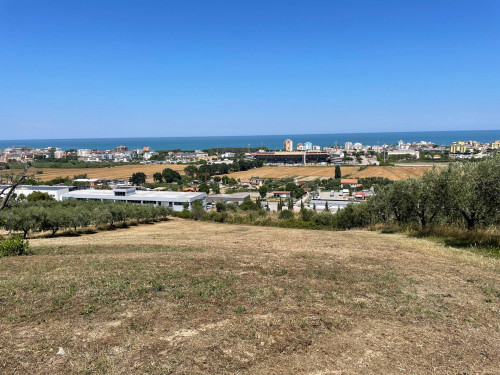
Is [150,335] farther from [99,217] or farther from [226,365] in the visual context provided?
[99,217]

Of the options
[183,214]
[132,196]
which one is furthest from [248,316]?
[132,196]

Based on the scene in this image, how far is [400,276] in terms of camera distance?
40.7ft

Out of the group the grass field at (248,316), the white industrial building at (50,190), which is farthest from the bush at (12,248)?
the white industrial building at (50,190)

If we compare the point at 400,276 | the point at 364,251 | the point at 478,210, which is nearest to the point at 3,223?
the point at 364,251

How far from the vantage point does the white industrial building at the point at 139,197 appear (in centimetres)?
5975

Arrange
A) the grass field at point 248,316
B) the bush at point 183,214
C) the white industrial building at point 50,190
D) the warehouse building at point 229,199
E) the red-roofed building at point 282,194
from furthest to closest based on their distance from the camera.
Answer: the red-roofed building at point 282,194 → the warehouse building at point 229,199 → the white industrial building at point 50,190 → the bush at point 183,214 → the grass field at point 248,316

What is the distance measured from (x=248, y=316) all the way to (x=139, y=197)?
57161 mm

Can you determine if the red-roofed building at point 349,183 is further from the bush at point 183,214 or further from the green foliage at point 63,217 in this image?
Result: the green foliage at point 63,217

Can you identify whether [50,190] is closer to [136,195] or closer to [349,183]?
→ [136,195]

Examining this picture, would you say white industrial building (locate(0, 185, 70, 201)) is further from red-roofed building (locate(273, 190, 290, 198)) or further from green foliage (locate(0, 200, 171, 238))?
red-roofed building (locate(273, 190, 290, 198))

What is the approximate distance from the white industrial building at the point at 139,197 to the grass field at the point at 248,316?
148 ft

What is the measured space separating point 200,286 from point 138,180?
95.7 metres

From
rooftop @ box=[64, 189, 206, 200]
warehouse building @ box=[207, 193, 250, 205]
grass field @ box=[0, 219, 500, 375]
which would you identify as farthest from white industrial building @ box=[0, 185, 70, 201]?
grass field @ box=[0, 219, 500, 375]

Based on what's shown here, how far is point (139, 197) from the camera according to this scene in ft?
204
